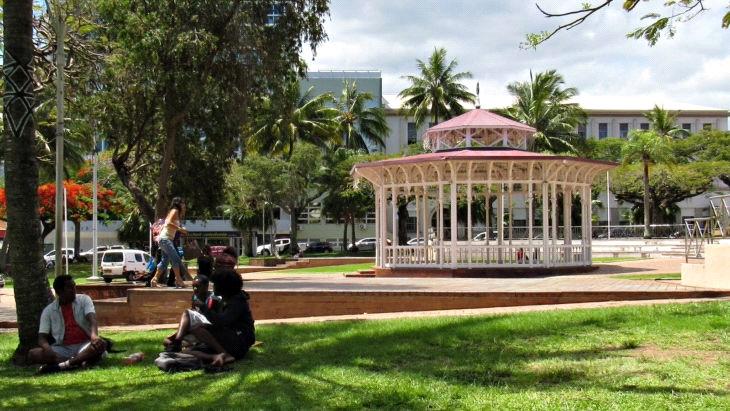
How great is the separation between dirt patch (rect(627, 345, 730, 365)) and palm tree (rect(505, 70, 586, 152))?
141ft

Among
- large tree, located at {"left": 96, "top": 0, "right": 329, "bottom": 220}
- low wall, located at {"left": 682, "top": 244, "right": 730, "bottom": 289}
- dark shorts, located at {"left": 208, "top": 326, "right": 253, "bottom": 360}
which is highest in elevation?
large tree, located at {"left": 96, "top": 0, "right": 329, "bottom": 220}

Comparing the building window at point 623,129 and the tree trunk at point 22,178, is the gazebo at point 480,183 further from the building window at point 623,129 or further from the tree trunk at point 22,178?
the building window at point 623,129

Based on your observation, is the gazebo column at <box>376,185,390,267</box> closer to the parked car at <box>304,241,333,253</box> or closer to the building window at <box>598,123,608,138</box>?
the parked car at <box>304,241,333,253</box>

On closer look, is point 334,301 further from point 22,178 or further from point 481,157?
point 481,157

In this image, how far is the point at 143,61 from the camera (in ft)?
72.9

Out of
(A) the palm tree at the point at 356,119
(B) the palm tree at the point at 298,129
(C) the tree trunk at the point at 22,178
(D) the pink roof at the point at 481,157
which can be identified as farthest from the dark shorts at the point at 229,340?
(A) the palm tree at the point at 356,119

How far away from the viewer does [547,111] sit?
171 ft

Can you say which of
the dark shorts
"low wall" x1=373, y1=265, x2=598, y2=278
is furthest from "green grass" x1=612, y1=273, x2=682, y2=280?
the dark shorts

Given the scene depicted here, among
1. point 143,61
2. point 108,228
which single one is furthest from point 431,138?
point 108,228

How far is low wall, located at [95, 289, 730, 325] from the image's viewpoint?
1404cm

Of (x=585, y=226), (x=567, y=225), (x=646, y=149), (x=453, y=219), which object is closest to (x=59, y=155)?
(x=453, y=219)

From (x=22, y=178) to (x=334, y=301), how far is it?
6.55 metres

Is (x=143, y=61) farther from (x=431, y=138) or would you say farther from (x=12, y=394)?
(x=12, y=394)

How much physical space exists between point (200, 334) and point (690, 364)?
487 cm
